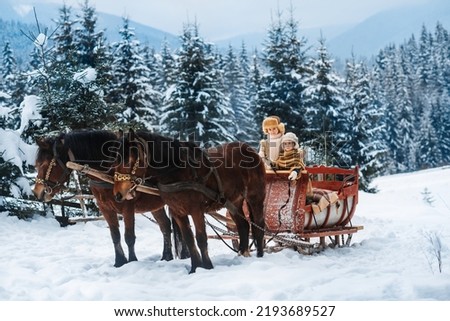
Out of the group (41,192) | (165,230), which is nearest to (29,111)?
(41,192)

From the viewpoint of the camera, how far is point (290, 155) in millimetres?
6402

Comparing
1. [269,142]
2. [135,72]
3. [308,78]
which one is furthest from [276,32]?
[269,142]

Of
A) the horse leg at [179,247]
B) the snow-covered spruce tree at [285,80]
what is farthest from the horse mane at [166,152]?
the snow-covered spruce tree at [285,80]

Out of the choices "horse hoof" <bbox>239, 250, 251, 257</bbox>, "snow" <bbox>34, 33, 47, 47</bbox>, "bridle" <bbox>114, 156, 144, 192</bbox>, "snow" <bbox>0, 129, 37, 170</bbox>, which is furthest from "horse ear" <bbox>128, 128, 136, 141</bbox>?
"snow" <bbox>34, 33, 47, 47</bbox>

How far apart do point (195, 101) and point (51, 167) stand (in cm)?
1013

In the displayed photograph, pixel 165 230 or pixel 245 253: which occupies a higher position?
pixel 165 230

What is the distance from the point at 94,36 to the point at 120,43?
1915 mm

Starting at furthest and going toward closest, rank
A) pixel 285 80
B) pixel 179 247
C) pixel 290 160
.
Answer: pixel 285 80 → pixel 290 160 → pixel 179 247

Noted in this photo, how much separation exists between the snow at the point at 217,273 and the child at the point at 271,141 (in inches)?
53.3

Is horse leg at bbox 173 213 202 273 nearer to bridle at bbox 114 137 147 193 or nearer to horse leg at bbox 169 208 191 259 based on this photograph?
bridle at bbox 114 137 147 193

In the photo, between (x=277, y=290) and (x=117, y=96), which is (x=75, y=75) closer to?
(x=117, y=96)

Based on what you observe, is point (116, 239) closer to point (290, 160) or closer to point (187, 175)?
point (187, 175)

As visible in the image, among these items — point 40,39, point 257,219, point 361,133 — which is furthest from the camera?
point 361,133

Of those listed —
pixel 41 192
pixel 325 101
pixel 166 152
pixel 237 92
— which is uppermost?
pixel 237 92
